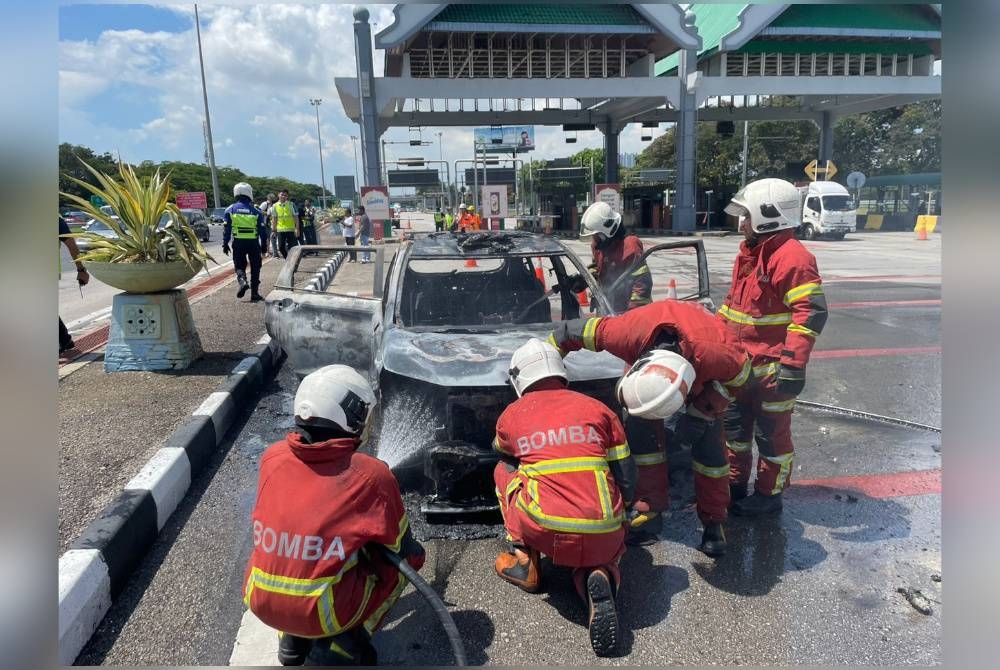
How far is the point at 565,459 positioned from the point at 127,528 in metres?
2.03

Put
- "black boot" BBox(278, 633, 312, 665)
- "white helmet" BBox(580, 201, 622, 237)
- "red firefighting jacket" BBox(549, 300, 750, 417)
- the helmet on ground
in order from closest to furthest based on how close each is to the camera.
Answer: "black boot" BBox(278, 633, 312, 665)
"red firefighting jacket" BBox(549, 300, 750, 417)
"white helmet" BBox(580, 201, 622, 237)
the helmet on ground

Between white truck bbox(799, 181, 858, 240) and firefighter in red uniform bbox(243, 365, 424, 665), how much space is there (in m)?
23.6

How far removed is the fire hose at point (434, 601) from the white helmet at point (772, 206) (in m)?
2.45

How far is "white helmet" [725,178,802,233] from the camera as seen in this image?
10.6ft

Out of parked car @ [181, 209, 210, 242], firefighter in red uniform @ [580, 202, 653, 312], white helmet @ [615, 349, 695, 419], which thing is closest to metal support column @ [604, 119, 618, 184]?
parked car @ [181, 209, 210, 242]

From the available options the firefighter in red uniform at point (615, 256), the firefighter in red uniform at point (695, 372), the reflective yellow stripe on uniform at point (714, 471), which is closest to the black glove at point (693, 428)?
the firefighter in red uniform at point (695, 372)

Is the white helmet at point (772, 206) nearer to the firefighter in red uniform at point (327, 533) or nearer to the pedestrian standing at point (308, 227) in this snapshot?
the firefighter in red uniform at point (327, 533)

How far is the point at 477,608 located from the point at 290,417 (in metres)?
2.87

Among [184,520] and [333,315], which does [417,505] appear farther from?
[333,315]

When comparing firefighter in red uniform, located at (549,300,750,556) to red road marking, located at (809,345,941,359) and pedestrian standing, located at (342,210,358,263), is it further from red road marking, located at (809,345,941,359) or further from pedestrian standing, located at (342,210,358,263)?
pedestrian standing, located at (342,210,358,263)

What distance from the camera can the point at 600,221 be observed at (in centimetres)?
493

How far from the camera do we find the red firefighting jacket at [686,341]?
2891mm

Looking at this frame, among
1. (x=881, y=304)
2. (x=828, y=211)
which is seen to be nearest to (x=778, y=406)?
(x=881, y=304)

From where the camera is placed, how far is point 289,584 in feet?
6.48
